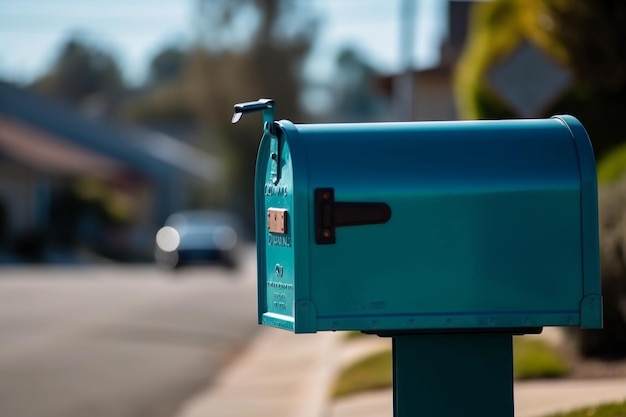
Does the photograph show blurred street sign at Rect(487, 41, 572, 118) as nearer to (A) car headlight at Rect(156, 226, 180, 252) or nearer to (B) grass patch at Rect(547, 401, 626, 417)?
(B) grass patch at Rect(547, 401, 626, 417)

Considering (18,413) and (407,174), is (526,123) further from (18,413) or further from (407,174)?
(18,413)

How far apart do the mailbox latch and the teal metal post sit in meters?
0.64

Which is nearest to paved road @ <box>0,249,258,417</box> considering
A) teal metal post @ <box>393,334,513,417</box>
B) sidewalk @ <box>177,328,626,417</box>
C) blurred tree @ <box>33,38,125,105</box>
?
sidewalk @ <box>177,328,626,417</box>

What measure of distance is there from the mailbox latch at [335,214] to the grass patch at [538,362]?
5311 mm

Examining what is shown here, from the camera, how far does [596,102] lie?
1570 centimetres

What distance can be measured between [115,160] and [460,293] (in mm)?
60443

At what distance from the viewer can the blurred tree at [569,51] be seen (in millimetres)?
13906

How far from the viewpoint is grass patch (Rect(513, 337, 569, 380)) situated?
11.4 metres

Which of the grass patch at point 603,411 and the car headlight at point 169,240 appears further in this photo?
the car headlight at point 169,240

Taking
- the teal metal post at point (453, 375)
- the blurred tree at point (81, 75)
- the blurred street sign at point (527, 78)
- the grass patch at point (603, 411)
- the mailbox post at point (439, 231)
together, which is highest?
the blurred tree at point (81, 75)

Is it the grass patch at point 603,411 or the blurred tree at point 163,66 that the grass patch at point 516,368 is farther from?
the blurred tree at point 163,66

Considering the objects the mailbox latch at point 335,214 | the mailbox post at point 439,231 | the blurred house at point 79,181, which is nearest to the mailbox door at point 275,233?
the mailbox post at point 439,231

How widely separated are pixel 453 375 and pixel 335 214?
3.27ft

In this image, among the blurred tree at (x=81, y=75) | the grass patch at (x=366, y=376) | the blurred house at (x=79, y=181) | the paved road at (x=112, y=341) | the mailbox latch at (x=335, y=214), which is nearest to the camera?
the mailbox latch at (x=335, y=214)
